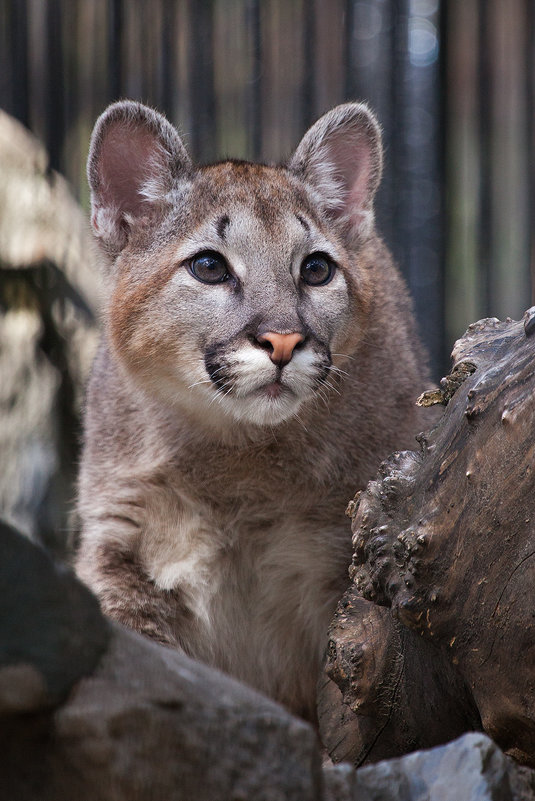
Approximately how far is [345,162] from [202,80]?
231cm

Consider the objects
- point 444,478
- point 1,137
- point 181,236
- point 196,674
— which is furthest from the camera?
point 1,137

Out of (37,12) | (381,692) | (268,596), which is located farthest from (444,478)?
(37,12)

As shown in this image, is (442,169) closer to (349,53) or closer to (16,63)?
(349,53)

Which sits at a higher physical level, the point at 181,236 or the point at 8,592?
the point at 181,236

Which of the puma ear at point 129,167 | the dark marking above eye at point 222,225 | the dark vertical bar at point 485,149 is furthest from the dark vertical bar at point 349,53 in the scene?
the dark marking above eye at point 222,225

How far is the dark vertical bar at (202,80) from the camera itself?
5.79 m

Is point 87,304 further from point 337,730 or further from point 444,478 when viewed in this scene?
point 444,478

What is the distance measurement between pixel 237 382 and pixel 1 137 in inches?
128

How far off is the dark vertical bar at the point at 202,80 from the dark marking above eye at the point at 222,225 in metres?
2.48

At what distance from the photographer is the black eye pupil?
10.9ft

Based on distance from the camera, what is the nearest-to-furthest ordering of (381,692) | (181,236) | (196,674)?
(196,674), (381,692), (181,236)

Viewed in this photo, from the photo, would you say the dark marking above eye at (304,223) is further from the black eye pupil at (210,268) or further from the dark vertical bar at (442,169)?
the dark vertical bar at (442,169)

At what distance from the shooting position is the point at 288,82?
5.89 m

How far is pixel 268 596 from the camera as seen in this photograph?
360cm
